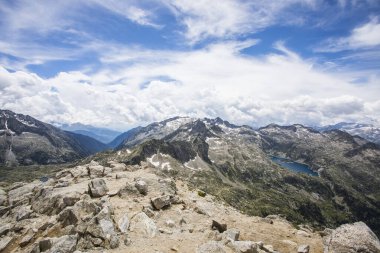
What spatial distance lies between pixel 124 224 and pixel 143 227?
1808 millimetres

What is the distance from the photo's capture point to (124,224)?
94.8ft

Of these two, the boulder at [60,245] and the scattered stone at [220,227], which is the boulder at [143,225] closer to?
the boulder at [60,245]

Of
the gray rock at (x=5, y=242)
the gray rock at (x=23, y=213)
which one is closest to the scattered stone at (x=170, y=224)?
the gray rock at (x=5, y=242)

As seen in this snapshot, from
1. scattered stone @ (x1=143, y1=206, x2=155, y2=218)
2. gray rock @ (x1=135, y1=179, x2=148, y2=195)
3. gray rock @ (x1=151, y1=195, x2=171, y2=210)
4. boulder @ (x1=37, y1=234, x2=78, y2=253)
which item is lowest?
boulder @ (x1=37, y1=234, x2=78, y2=253)

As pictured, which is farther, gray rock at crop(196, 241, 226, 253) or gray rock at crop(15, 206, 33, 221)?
gray rock at crop(15, 206, 33, 221)

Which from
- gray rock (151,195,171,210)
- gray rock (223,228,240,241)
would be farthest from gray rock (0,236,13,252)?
gray rock (223,228,240,241)

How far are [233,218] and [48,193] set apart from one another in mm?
25035

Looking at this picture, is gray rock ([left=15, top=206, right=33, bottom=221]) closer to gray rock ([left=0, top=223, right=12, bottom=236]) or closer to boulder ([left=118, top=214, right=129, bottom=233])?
gray rock ([left=0, top=223, right=12, bottom=236])

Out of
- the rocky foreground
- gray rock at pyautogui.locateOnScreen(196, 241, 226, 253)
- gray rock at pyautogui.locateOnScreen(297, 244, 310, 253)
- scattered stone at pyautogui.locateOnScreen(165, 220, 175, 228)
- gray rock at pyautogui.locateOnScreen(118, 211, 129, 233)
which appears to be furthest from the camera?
scattered stone at pyautogui.locateOnScreen(165, 220, 175, 228)

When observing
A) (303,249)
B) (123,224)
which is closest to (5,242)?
(123,224)

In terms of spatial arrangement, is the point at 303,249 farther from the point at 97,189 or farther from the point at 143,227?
the point at 97,189

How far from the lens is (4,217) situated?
42.0 metres

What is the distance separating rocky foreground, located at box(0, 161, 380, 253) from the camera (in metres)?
24.4

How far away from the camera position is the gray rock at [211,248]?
23203mm
